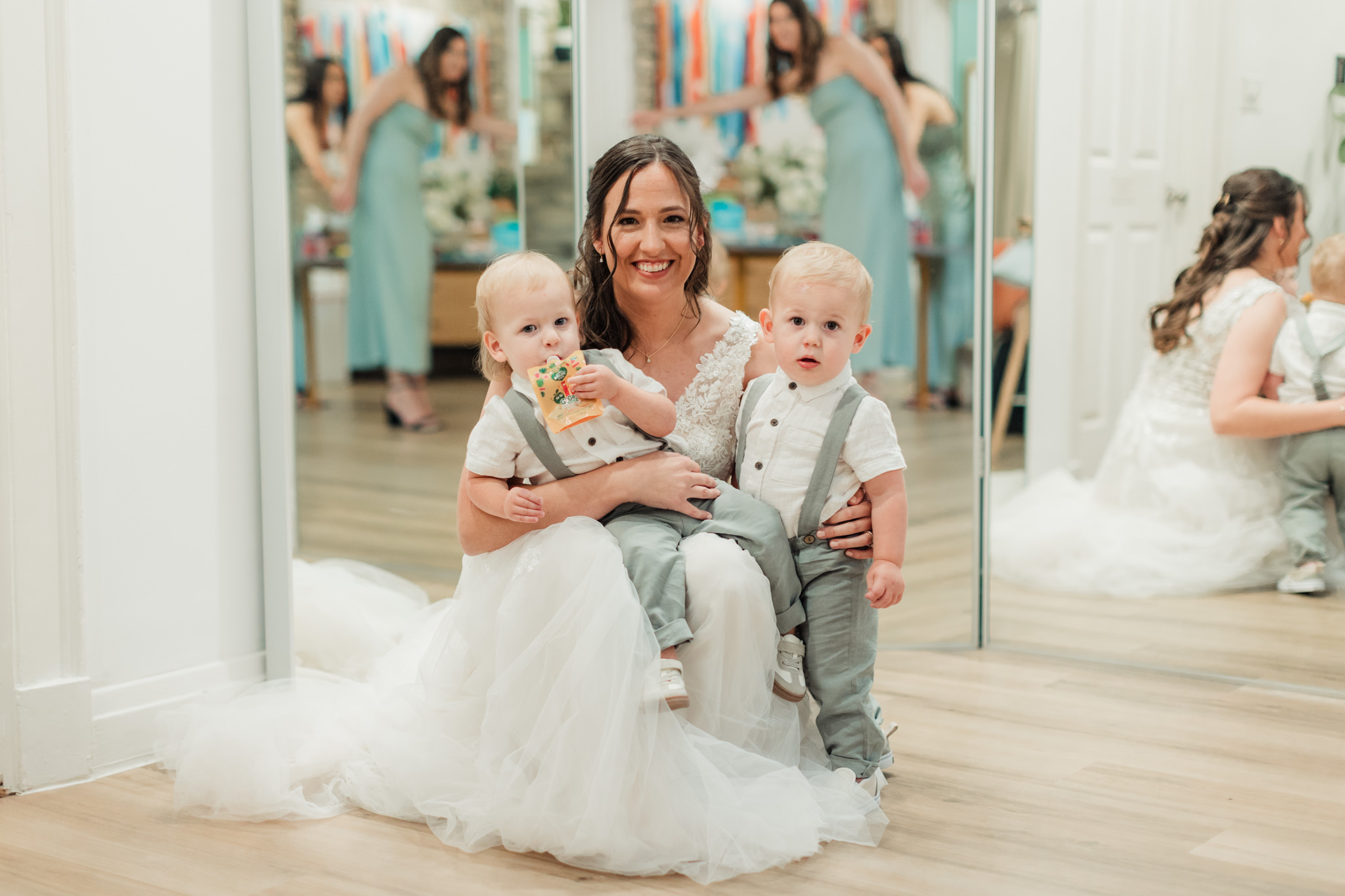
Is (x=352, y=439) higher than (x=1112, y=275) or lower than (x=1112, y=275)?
lower

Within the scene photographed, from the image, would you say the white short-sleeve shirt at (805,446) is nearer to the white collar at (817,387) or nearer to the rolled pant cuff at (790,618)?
the white collar at (817,387)

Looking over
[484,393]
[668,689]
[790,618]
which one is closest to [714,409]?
[790,618]

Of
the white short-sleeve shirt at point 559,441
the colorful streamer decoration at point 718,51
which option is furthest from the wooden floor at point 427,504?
the white short-sleeve shirt at point 559,441

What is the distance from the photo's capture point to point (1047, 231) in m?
3.04

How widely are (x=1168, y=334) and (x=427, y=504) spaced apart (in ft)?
5.77

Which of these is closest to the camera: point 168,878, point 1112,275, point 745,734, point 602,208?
point 168,878

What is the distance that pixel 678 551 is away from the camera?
1.96 metres

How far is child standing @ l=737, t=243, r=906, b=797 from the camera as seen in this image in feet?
6.38

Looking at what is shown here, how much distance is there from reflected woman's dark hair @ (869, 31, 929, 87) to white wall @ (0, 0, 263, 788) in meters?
1.76

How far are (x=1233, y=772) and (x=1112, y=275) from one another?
3.83ft

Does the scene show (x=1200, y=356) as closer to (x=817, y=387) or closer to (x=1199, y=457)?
(x=1199, y=457)

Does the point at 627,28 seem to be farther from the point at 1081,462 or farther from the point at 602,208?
the point at 1081,462

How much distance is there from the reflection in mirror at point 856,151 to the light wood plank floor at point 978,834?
3.21 feet

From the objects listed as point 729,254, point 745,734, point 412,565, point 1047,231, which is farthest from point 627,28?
point 745,734
